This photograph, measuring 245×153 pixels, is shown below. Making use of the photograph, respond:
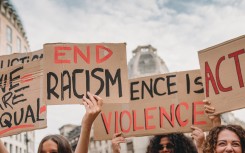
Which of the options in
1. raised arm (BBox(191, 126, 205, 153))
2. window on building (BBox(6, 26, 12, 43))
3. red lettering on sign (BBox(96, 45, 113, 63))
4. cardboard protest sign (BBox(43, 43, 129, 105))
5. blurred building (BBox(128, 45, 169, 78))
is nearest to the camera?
cardboard protest sign (BBox(43, 43, 129, 105))

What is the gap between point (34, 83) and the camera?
362 cm

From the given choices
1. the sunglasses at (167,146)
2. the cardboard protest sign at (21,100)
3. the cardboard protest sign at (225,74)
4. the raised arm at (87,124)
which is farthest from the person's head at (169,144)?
the raised arm at (87,124)

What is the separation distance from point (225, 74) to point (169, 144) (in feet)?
2.96

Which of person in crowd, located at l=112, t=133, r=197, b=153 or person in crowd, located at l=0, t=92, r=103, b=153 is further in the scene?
person in crowd, located at l=112, t=133, r=197, b=153

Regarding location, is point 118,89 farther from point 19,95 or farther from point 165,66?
point 165,66

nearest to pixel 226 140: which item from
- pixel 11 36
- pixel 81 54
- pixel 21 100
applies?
pixel 81 54

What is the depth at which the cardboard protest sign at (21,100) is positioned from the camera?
354 cm

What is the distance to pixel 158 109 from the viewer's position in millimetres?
3961

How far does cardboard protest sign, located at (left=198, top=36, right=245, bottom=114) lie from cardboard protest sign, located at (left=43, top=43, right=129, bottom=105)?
0.77 metres

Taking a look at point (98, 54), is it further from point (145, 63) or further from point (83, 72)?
point (145, 63)

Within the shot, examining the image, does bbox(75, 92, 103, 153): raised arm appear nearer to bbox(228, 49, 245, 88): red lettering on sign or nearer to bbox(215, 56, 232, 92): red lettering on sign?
bbox(215, 56, 232, 92): red lettering on sign

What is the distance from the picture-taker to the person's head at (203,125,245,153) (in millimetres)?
2891

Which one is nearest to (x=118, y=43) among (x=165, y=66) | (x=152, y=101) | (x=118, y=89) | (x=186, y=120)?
(x=118, y=89)

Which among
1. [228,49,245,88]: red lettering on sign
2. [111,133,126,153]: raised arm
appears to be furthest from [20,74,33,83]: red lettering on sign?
[228,49,245,88]: red lettering on sign
